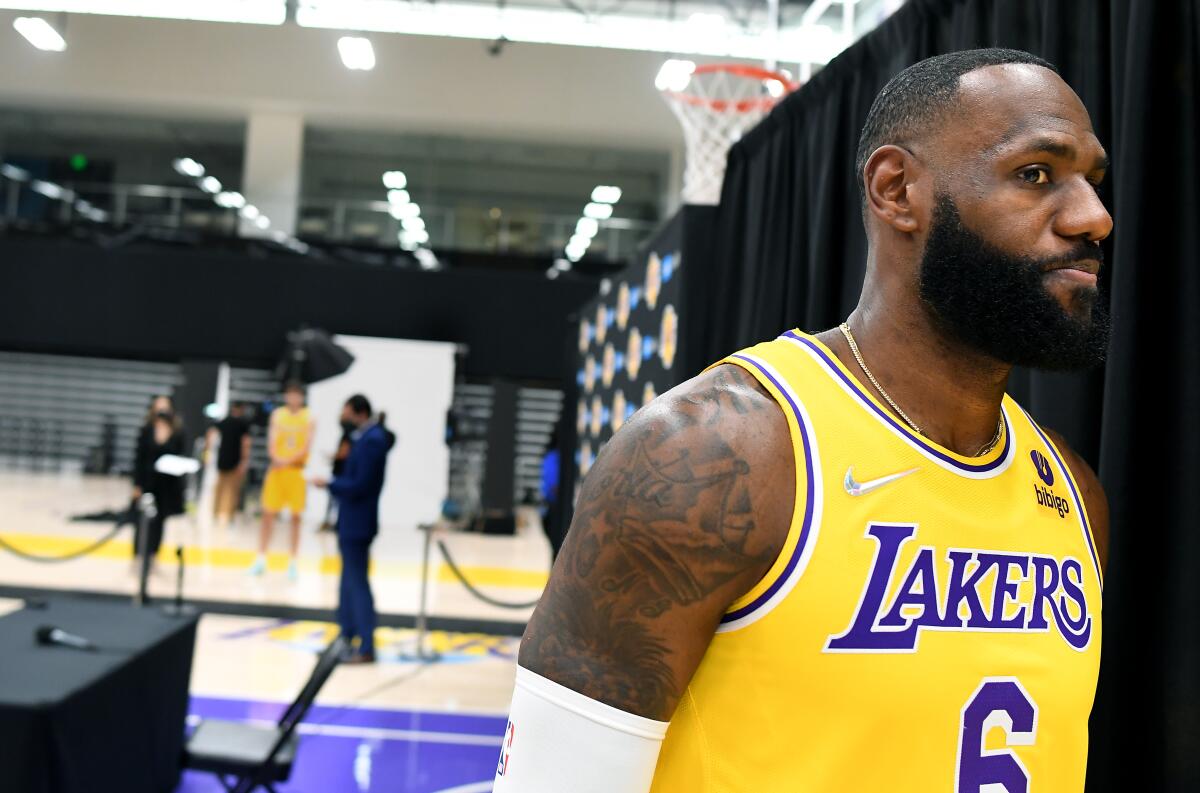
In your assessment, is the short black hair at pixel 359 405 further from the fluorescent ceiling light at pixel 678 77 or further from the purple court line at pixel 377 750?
the fluorescent ceiling light at pixel 678 77

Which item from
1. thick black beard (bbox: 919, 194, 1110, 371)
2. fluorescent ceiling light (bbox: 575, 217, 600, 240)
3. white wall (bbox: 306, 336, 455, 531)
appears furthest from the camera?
fluorescent ceiling light (bbox: 575, 217, 600, 240)

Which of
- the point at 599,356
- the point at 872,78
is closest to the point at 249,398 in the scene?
the point at 599,356

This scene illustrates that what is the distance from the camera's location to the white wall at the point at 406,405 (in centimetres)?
1301

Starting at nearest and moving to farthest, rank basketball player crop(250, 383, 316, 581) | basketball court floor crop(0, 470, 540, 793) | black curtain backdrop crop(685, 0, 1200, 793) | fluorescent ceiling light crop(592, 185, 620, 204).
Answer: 1. black curtain backdrop crop(685, 0, 1200, 793)
2. basketball court floor crop(0, 470, 540, 793)
3. basketball player crop(250, 383, 316, 581)
4. fluorescent ceiling light crop(592, 185, 620, 204)

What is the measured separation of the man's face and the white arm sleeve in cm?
59

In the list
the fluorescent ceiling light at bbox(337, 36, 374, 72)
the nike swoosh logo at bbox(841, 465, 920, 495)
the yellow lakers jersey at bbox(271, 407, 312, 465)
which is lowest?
the yellow lakers jersey at bbox(271, 407, 312, 465)

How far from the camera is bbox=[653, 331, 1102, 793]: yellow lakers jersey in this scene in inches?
42.9

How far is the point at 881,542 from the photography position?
112 cm

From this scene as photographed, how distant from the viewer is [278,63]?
16.3 m

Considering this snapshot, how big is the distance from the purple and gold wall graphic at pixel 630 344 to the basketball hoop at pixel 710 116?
9.7 inches

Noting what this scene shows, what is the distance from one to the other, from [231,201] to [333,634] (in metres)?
9.95

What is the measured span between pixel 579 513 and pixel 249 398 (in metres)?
17.2

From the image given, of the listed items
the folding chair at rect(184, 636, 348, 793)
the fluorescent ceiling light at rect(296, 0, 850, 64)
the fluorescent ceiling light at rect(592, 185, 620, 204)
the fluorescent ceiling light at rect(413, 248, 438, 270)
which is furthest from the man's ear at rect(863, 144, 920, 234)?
the fluorescent ceiling light at rect(592, 185, 620, 204)

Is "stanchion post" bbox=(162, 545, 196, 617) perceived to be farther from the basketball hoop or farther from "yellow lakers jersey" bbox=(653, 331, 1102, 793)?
"yellow lakers jersey" bbox=(653, 331, 1102, 793)
